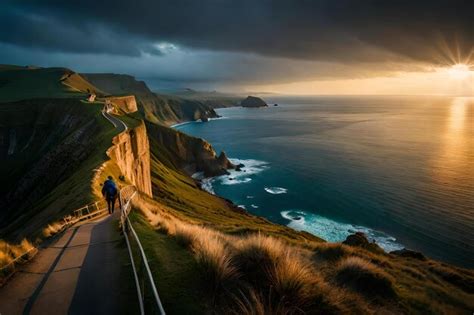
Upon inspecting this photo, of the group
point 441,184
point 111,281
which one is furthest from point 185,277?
point 441,184

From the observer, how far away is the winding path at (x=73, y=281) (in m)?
7.37

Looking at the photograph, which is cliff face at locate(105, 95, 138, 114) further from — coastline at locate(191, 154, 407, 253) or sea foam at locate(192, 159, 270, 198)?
coastline at locate(191, 154, 407, 253)

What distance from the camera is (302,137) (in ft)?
511

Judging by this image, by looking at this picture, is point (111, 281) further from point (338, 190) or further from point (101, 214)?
point (338, 190)

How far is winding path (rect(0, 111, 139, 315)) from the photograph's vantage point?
24.2 feet

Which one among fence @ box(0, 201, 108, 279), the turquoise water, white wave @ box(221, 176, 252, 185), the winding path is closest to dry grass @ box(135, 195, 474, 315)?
the winding path

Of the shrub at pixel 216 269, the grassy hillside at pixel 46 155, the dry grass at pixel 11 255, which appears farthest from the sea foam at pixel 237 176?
the shrub at pixel 216 269

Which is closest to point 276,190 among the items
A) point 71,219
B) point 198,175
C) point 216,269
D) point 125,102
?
point 198,175

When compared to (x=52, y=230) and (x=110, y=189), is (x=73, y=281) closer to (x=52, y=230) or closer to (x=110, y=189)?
(x=52, y=230)

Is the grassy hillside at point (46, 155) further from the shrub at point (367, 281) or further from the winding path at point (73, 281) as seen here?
the shrub at point (367, 281)

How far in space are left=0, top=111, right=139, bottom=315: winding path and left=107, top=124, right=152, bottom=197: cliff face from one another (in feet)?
90.0

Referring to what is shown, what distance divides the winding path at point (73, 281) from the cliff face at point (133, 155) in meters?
27.4

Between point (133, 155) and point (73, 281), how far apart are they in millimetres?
48660

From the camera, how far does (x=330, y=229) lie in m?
57.1
